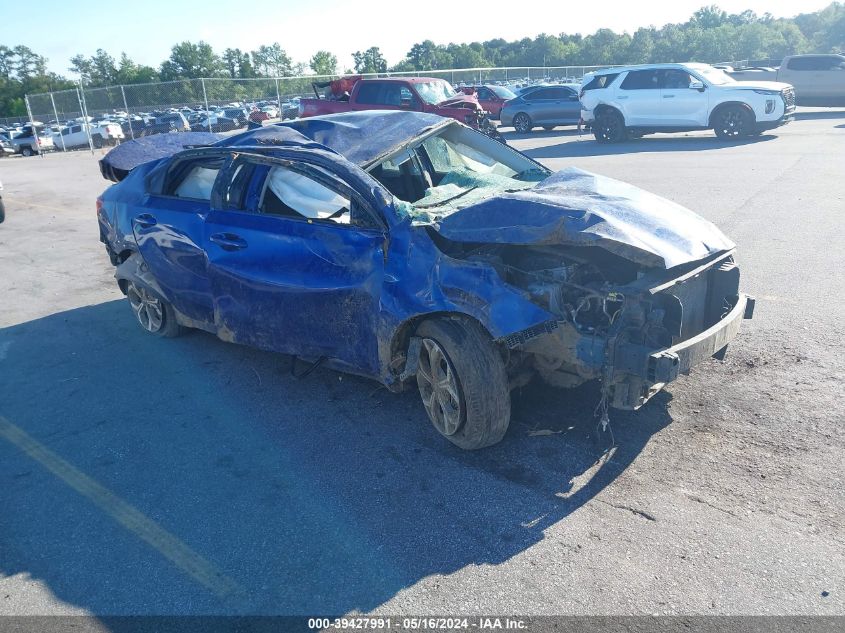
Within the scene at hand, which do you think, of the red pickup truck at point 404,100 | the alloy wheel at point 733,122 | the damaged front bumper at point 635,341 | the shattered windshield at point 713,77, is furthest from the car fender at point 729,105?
the damaged front bumper at point 635,341

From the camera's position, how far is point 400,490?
3713 mm

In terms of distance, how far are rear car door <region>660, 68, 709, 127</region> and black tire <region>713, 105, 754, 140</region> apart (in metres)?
0.34

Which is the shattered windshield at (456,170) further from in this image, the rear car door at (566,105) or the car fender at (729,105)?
the rear car door at (566,105)

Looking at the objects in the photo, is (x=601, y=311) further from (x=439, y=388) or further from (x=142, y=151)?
(x=142, y=151)

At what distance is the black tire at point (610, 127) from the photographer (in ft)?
61.4

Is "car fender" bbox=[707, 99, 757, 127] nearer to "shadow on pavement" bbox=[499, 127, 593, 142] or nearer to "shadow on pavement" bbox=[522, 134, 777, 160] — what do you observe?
"shadow on pavement" bbox=[522, 134, 777, 160]

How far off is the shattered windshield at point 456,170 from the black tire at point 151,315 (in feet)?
7.53

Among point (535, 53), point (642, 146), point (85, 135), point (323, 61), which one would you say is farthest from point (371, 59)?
point (642, 146)

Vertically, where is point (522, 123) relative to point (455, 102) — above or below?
below

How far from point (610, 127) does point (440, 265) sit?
16648mm

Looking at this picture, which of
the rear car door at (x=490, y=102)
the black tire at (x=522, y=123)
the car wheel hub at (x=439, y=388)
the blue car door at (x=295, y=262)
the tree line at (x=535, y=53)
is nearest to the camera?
the car wheel hub at (x=439, y=388)

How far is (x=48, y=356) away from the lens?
6031mm

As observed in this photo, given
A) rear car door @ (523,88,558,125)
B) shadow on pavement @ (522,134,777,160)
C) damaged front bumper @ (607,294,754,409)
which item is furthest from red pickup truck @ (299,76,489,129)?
damaged front bumper @ (607,294,754,409)

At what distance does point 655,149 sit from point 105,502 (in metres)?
16.0
